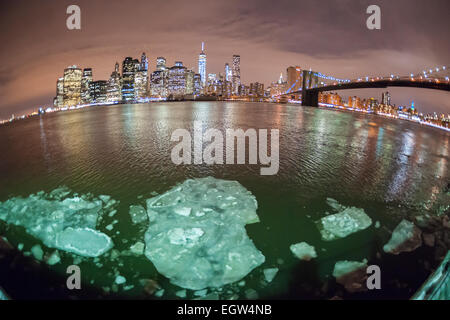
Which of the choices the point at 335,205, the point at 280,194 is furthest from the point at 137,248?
the point at 335,205

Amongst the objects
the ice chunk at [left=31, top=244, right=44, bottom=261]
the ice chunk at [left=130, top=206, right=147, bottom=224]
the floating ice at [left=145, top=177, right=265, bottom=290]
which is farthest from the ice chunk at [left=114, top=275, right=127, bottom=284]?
the ice chunk at [left=31, top=244, right=44, bottom=261]

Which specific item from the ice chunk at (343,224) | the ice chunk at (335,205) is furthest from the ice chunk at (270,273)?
the ice chunk at (335,205)

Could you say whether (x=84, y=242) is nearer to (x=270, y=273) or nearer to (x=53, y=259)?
(x=53, y=259)

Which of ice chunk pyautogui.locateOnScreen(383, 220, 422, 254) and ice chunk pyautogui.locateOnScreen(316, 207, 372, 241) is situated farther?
ice chunk pyautogui.locateOnScreen(316, 207, 372, 241)

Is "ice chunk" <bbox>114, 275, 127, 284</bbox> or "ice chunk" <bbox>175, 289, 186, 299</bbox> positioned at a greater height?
"ice chunk" <bbox>114, 275, 127, 284</bbox>

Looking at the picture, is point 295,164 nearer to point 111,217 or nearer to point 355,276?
point 355,276

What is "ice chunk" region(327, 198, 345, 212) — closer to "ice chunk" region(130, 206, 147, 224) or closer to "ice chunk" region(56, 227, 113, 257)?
"ice chunk" region(130, 206, 147, 224)
